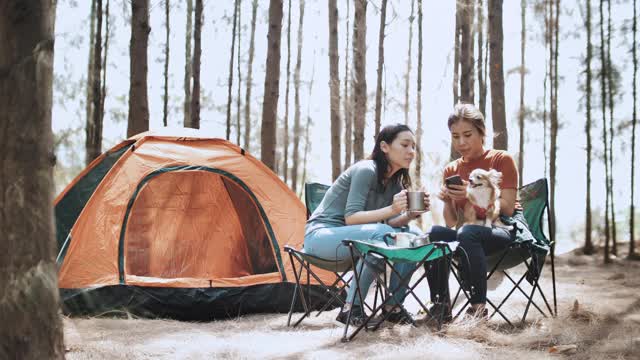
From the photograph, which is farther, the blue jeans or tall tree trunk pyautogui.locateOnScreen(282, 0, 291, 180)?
tall tree trunk pyautogui.locateOnScreen(282, 0, 291, 180)

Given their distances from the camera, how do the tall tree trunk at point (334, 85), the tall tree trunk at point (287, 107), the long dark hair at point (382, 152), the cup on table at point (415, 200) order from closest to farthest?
the cup on table at point (415, 200)
the long dark hair at point (382, 152)
the tall tree trunk at point (334, 85)
the tall tree trunk at point (287, 107)

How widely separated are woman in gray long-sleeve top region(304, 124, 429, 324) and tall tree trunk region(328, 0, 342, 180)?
18.6 feet

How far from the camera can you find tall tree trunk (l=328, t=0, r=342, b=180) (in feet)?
28.6

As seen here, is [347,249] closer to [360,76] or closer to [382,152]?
[382,152]

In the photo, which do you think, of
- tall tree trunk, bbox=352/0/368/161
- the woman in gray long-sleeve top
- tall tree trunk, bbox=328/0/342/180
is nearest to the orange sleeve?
the woman in gray long-sleeve top

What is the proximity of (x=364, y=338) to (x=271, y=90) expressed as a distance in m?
4.22

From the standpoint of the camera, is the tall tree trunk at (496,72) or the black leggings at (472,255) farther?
the tall tree trunk at (496,72)

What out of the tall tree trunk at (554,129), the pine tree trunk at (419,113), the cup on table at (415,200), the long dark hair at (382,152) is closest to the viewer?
the cup on table at (415,200)

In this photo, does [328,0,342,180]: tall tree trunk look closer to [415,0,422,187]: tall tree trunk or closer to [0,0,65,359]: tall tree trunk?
[415,0,422,187]: tall tree trunk

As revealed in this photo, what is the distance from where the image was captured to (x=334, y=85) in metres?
8.97

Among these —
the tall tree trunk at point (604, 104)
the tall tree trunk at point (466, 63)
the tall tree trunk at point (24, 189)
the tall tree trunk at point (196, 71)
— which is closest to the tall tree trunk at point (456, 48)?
the tall tree trunk at point (466, 63)

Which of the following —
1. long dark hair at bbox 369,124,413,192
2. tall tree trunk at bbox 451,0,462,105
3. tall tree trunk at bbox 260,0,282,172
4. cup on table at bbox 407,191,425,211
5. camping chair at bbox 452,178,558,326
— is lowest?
camping chair at bbox 452,178,558,326

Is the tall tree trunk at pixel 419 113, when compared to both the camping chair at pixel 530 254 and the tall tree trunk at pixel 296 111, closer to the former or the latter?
the tall tree trunk at pixel 296 111

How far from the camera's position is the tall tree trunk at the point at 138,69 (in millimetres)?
5344
